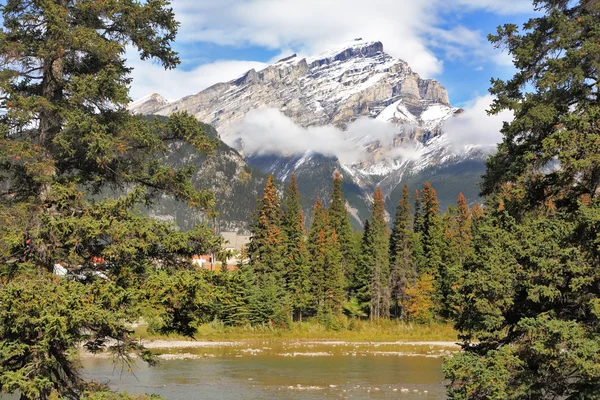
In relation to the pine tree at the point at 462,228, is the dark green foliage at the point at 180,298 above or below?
below

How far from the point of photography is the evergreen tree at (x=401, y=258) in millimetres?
77938

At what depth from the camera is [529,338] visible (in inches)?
536

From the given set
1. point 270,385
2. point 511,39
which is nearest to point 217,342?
point 270,385

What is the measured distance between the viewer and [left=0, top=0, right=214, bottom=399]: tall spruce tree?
32.0 ft

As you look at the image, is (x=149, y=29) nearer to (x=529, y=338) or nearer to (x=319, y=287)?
(x=529, y=338)

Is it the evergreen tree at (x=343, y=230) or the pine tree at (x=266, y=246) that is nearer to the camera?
the pine tree at (x=266, y=246)

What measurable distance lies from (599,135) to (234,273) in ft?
27.8

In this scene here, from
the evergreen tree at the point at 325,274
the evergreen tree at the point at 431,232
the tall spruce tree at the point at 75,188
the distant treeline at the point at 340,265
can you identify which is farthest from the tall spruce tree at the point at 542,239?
the evergreen tree at the point at 431,232

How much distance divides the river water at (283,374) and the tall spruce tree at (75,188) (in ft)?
55.7

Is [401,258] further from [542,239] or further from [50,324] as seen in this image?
[50,324]

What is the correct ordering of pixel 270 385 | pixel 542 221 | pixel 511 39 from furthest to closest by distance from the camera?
pixel 270 385 < pixel 511 39 < pixel 542 221

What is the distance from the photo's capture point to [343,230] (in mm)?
88312

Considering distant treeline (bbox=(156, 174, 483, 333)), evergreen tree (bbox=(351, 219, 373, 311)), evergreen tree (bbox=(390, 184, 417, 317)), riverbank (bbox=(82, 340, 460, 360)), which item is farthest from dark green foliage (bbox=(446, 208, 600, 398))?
evergreen tree (bbox=(351, 219, 373, 311))

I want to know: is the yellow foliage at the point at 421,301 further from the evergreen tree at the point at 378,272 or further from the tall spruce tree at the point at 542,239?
the tall spruce tree at the point at 542,239
